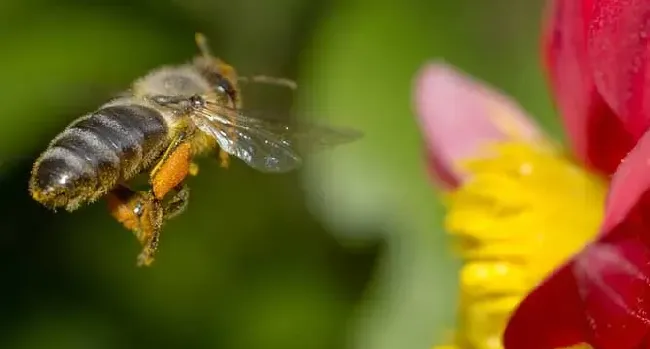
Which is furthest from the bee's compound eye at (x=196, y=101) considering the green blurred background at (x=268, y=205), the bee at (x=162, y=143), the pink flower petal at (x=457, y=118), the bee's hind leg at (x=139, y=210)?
the green blurred background at (x=268, y=205)

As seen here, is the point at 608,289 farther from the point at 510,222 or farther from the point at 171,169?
the point at 171,169

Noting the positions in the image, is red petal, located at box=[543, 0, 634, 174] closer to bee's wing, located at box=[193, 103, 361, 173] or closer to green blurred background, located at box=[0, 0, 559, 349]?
bee's wing, located at box=[193, 103, 361, 173]

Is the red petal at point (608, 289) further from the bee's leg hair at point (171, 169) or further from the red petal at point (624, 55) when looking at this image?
the bee's leg hair at point (171, 169)

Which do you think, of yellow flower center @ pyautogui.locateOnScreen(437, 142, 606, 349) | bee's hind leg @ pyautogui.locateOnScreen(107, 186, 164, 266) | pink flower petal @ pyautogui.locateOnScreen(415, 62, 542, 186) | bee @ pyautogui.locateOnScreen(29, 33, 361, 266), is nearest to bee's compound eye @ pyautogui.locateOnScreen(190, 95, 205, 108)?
bee @ pyautogui.locateOnScreen(29, 33, 361, 266)

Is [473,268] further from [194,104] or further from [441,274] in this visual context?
[441,274]

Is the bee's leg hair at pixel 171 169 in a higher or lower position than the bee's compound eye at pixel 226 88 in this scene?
lower

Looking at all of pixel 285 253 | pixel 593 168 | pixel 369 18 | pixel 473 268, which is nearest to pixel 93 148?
pixel 473 268
